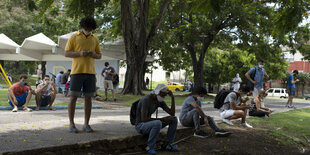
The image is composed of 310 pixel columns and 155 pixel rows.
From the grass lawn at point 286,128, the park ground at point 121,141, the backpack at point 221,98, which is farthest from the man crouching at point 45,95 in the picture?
the grass lawn at point 286,128

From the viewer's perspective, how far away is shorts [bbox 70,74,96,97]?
17.3 ft

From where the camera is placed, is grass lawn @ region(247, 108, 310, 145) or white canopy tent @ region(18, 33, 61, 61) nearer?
grass lawn @ region(247, 108, 310, 145)

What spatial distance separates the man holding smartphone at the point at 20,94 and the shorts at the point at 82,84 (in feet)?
14.7

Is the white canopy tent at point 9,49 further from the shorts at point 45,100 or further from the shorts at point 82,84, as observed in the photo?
the shorts at point 82,84

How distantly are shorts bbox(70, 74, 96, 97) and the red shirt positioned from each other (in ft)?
15.2

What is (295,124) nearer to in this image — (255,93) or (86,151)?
(255,93)

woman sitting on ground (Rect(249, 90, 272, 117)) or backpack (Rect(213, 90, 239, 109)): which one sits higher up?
backpack (Rect(213, 90, 239, 109))

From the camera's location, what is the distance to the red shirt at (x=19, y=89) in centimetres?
916

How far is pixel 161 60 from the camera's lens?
35.4 meters

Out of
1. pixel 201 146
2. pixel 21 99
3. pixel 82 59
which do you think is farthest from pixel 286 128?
pixel 21 99

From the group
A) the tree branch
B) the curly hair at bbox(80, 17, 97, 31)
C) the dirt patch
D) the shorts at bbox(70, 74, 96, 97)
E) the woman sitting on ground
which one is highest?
the tree branch

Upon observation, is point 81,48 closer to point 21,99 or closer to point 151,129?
point 151,129

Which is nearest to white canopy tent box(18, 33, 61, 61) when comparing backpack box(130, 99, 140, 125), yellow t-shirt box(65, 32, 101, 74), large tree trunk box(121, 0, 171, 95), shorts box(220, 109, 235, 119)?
large tree trunk box(121, 0, 171, 95)

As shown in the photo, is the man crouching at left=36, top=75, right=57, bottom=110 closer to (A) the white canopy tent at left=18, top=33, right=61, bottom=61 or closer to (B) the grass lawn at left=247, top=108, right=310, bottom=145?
(B) the grass lawn at left=247, top=108, right=310, bottom=145
